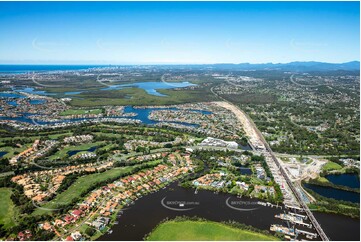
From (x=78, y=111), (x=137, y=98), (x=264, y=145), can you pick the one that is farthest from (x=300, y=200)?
→ (x=137, y=98)

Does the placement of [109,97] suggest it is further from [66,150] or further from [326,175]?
[326,175]

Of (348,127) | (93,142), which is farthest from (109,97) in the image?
(348,127)

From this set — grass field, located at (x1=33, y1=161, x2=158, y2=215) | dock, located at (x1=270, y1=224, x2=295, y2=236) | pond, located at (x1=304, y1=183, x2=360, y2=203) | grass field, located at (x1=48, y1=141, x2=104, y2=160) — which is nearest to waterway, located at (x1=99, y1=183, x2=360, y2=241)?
dock, located at (x1=270, y1=224, x2=295, y2=236)

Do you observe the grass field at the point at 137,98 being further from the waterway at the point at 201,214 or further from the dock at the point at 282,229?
the dock at the point at 282,229

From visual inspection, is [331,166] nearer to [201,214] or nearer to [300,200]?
[300,200]

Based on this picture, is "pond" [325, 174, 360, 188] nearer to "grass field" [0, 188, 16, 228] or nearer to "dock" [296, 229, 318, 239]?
"dock" [296, 229, 318, 239]

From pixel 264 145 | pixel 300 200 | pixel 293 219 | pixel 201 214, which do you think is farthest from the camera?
pixel 264 145
